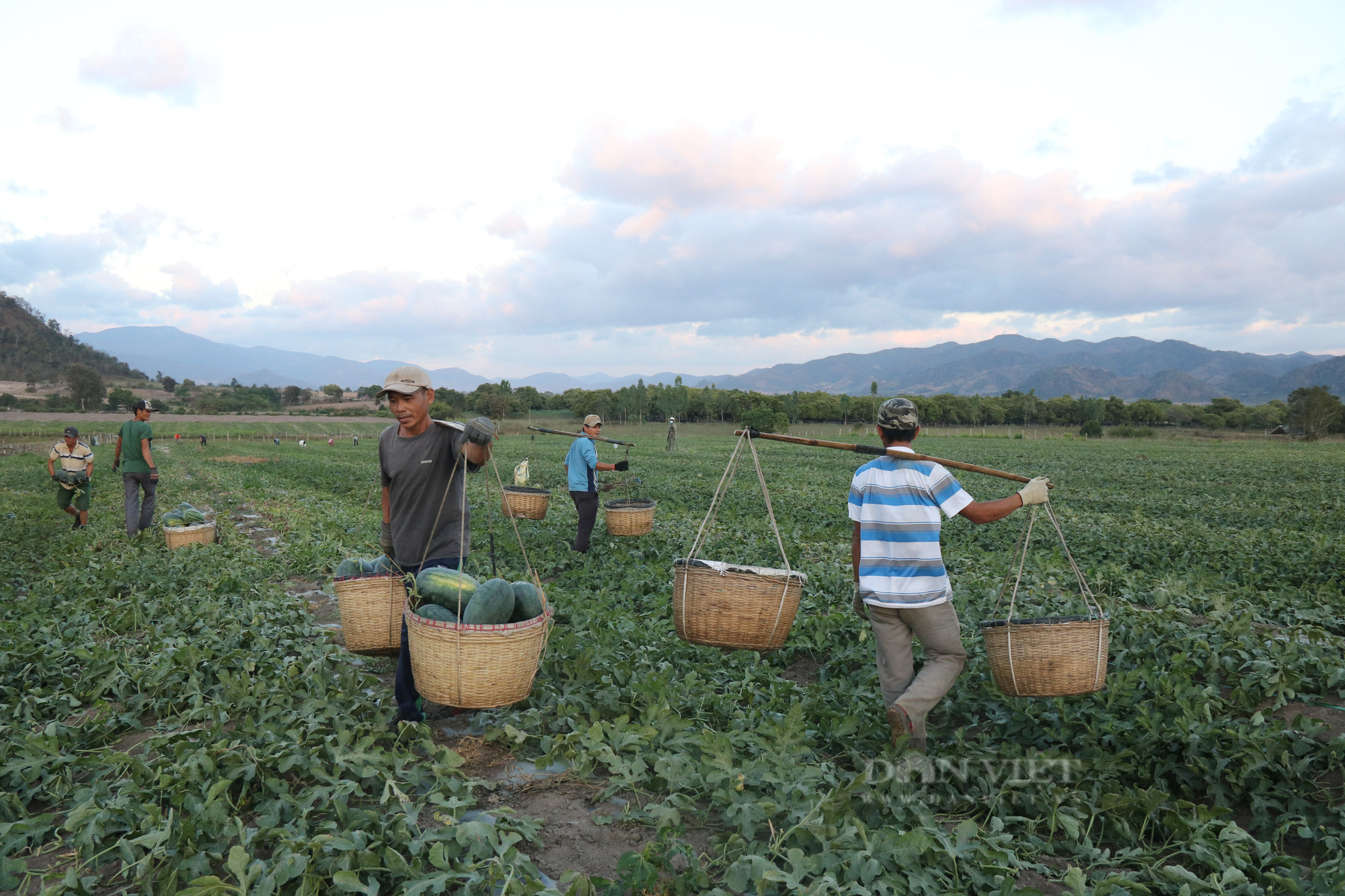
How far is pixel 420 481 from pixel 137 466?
9.01 m

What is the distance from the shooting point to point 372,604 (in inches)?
181

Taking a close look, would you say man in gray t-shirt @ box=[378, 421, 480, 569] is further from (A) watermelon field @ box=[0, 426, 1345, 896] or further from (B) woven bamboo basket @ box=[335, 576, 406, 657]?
(A) watermelon field @ box=[0, 426, 1345, 896]

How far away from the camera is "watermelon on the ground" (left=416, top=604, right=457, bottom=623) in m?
4.13

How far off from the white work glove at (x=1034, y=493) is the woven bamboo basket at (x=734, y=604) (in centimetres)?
138

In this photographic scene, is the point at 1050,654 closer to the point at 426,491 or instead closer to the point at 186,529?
the point at 426,491

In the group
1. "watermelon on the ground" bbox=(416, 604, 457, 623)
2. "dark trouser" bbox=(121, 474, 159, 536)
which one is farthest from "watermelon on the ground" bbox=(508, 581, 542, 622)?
"dark trouser" bbox=(121, 474, 159, 536)

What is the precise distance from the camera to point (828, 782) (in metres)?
3.64

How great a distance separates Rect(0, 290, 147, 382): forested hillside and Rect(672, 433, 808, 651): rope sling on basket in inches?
6243

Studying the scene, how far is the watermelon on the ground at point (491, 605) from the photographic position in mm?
3998

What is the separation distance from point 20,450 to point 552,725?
4908 cm

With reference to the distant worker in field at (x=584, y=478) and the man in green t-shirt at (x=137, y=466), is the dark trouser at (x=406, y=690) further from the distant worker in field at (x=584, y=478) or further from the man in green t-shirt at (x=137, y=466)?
the man in green t-shirt at (x=137, y=466)

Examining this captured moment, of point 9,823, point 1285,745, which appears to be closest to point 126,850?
point 9,823

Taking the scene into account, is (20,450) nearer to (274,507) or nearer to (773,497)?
(274,507)

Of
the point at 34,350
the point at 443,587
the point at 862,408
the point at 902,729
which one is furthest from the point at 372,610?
the point at 34,350
